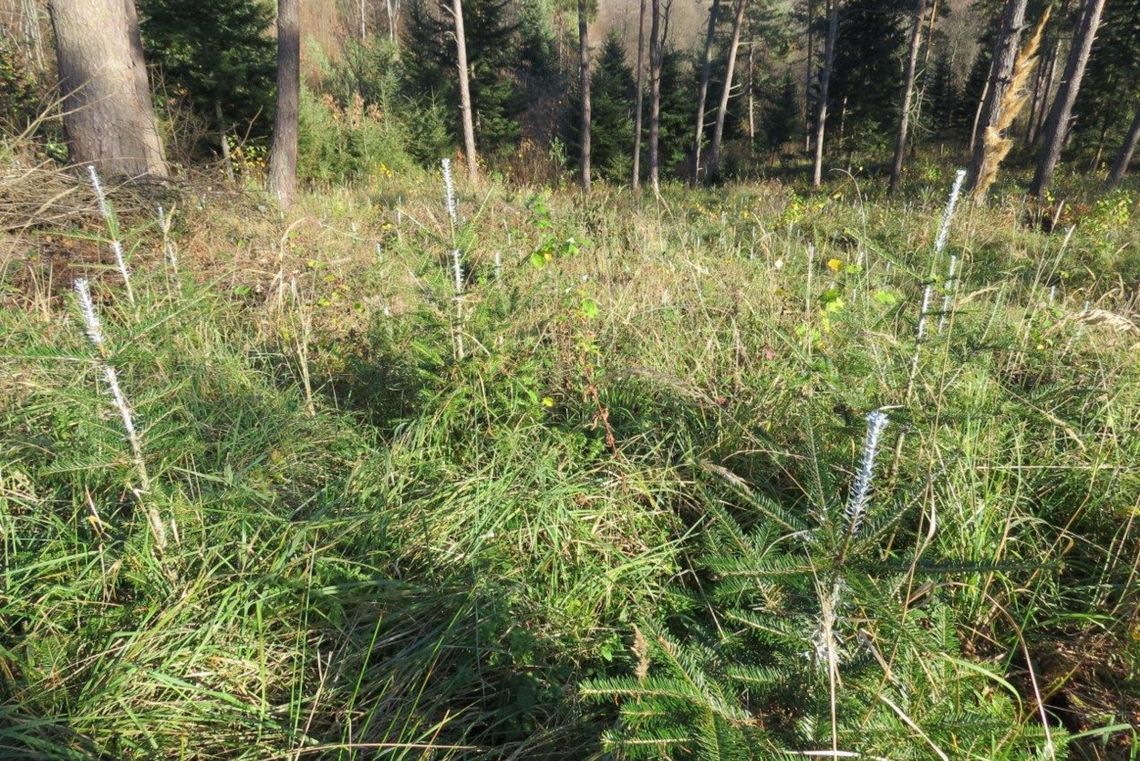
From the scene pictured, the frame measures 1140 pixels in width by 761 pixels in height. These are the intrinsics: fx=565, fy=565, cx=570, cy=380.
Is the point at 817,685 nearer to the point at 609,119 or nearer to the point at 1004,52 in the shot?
the point at 1004,52

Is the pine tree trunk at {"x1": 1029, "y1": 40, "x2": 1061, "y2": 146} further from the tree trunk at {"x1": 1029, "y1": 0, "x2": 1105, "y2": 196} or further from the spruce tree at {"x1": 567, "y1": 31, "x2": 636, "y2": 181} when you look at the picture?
the tree trunk at {"x1": 1029, "y1": 0, "x2": 1105, "y2": 196}

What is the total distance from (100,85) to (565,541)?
222 inches

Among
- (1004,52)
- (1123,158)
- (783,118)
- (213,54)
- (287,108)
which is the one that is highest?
(783,118)

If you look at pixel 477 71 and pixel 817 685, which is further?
pixel 477 71

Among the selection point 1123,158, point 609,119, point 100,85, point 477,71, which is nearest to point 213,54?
point 100,85

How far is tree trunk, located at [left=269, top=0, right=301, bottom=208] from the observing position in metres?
7.47

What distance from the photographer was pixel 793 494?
2.08 metres

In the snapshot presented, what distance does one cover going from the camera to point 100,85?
468 cm

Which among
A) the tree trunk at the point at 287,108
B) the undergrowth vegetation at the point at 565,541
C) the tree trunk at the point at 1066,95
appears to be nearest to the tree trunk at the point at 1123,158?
the tree trunk at the point at 1066,95

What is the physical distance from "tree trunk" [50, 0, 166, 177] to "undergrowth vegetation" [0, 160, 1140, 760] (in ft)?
7.85

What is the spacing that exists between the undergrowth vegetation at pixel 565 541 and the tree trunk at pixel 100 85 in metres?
2.39

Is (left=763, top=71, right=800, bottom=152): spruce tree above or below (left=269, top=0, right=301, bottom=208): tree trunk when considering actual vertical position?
above

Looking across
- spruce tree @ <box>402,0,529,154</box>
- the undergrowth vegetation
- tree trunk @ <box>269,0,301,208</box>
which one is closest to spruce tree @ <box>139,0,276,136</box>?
tree trunk @ <box>269,0,301,208</box>

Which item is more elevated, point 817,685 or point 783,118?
point 783,118
